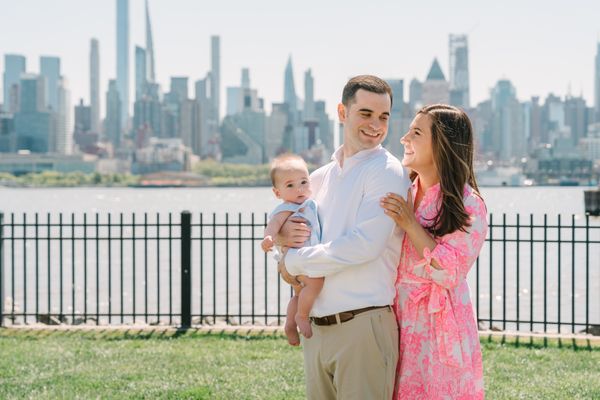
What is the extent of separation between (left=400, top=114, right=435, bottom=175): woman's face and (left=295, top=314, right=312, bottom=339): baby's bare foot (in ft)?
2.82

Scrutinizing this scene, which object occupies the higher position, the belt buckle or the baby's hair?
the baby's hair

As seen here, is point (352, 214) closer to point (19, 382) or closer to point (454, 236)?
point (454, 236)

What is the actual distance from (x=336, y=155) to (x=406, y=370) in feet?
3.46

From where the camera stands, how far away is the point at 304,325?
13.1 ft

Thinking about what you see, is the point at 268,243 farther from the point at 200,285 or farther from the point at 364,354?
the point at 200,285

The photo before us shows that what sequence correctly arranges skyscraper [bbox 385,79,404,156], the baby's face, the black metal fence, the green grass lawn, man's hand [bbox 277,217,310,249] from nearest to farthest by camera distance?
man's hand [bbox 277,217,310,249]
the baby's face
the green grass lawn
the black metal fence
skyscraper [bbox 385,79,404,156]

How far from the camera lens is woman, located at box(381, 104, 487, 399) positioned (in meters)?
3.80

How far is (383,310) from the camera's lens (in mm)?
3861

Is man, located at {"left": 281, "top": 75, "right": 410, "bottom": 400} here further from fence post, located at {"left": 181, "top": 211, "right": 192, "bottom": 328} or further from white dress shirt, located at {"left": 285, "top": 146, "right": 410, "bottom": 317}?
fence post, located at {"left": 181, "top": 211, "right": 192, "bottom": 328}

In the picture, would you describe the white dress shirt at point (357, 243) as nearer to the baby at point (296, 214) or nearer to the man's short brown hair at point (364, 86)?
the baby at point (296, 214)

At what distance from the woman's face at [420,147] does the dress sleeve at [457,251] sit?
0.25 meters

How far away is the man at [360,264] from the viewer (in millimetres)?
3795

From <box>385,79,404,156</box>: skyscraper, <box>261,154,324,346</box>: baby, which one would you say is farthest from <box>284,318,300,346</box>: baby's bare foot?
<box>385,79,404,156</box>: skyscraper

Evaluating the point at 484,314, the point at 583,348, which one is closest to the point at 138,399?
the point at 583,348
